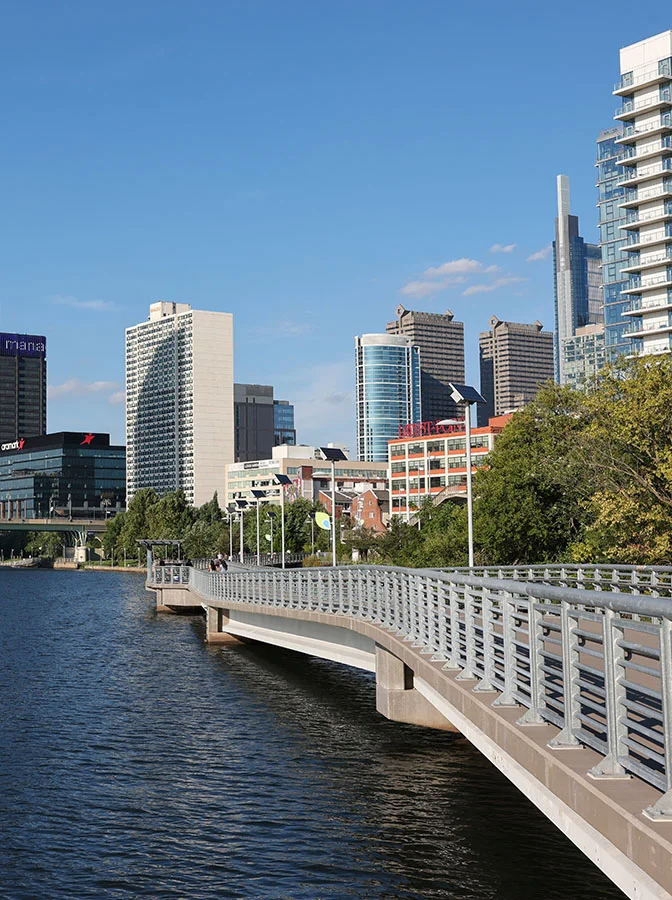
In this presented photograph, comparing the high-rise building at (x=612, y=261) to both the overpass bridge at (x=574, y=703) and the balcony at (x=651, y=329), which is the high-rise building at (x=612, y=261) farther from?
the overpass bridge at (x=574, y=703)

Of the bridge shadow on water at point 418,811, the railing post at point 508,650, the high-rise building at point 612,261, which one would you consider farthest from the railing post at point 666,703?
the high-rise building at point 612,261

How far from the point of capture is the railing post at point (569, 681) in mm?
9398

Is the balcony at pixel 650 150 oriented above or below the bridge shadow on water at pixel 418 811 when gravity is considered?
above

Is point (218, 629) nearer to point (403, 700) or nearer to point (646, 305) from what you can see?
point (403, 700)

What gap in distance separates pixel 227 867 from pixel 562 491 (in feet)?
154

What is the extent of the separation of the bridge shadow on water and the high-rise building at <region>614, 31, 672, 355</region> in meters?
98.6

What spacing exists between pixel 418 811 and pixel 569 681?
10515 millimetres

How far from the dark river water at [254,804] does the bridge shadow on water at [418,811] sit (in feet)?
0.14

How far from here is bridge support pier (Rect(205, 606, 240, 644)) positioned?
52.8m

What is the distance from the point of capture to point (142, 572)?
188 m

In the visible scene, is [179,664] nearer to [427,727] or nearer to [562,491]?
[427,727]

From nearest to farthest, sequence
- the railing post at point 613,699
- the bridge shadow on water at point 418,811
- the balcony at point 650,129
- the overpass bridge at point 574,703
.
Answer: the overpass bridge at point 574,703 < the railing post at point 613,699 < the bridge shadow on water at point 418,811 < the balcony at point 650,129

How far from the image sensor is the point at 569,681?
945cm

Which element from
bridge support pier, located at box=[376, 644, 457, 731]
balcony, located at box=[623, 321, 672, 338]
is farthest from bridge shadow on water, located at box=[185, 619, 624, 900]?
balcony, located at box=[623, 321, 672, 338]
